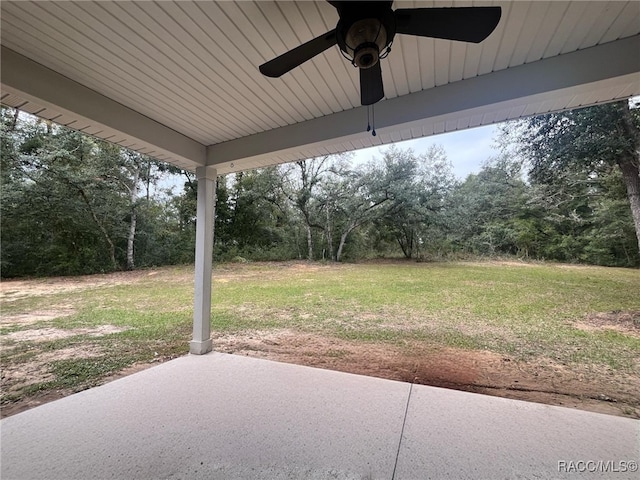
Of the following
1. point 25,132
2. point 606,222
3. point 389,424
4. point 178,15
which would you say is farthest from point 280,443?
point 25,132

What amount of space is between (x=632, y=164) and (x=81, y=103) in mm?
6019

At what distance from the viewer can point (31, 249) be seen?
487cm

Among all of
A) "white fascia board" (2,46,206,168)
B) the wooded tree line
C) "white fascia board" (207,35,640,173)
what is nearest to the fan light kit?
"white fascia board" (207,35,640,173)

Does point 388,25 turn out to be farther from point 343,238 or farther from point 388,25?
point 343,238

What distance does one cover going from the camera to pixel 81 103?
1.68 meters

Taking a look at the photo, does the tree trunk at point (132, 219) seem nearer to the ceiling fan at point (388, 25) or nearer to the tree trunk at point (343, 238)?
the tree trunk at point (343, 238)

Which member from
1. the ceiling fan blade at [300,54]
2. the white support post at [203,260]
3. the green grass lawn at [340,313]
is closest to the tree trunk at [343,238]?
the green grass lawn at [340,313]

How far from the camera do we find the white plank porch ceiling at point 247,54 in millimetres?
1194

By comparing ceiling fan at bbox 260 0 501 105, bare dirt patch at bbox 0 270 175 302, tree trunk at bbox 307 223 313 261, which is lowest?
bare dirt patch at bbox 0 270 175 302

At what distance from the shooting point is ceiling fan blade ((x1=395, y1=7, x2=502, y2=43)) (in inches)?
34.5

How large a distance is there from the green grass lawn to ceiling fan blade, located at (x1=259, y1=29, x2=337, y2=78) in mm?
2923

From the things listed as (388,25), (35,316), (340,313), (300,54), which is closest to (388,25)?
(388,25)

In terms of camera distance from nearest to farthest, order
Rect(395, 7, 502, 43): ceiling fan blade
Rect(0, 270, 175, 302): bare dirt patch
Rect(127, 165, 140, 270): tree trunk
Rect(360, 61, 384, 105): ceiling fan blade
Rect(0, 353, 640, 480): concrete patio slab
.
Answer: Rect(395, 7, 502, 43): ceiling fan blade
Rect(360, 61, 384, 105): ceiling fan blade
Rect(0, 353, 640, 480): concrete patio slab
Rect(0, 270, 175, 302): bare dirt patch
Rect(127, 165, 140, 270): tree trunk

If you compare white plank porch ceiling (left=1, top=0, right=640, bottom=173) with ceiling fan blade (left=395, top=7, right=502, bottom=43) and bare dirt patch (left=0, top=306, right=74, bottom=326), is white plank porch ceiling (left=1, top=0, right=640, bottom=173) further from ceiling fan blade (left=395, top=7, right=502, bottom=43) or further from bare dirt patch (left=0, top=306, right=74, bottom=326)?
bare dirt patch (left=0, top=306, right=74, bottom=326)
